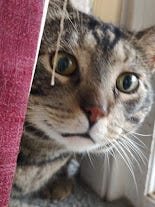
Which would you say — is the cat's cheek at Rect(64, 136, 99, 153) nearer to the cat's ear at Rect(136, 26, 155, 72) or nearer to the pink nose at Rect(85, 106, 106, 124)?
the pink nose at Rect(85, 106, 106, 124)

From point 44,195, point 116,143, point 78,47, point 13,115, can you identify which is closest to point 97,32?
point 78,47

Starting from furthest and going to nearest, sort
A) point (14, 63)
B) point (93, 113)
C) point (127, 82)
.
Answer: point (127, 82) < point (93, 113) < point (14, 63)

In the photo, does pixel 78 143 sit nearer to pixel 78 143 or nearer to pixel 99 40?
pixel 78 143

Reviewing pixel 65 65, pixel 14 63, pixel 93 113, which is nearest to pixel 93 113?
pixel 93 113

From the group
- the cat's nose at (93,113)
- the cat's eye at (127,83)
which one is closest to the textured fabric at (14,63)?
the cat's nose at (93,113)

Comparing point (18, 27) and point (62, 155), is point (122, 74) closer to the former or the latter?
point (62, 155)
